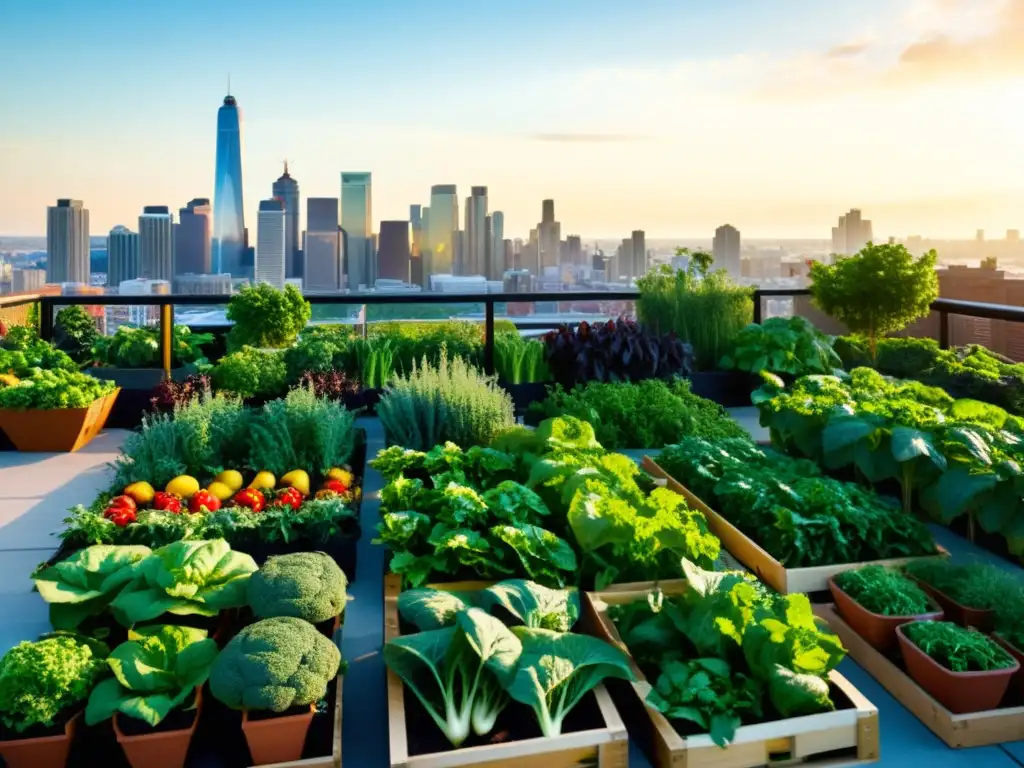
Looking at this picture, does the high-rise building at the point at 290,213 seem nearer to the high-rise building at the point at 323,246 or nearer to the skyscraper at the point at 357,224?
the high-rise building at the point at 323,246

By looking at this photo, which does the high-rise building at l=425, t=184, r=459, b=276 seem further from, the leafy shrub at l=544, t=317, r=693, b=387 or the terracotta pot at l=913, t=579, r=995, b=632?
the terracotta pot at l=913, t=579, r=995, b=632

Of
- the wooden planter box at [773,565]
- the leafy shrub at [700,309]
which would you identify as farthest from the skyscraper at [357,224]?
the wooden planter box at [773,565]

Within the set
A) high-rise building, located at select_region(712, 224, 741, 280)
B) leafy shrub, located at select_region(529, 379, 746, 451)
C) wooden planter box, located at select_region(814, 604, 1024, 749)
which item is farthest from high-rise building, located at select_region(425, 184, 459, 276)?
wooden planter box, located at select_region(814, 604, 1024, 749)

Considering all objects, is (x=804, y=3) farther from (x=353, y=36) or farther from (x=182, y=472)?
(x=182, y=472)

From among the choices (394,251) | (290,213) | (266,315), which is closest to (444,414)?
(266,315)

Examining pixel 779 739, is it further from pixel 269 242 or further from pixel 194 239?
pixel 194 239

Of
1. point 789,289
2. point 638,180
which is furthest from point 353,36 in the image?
point 789,289
